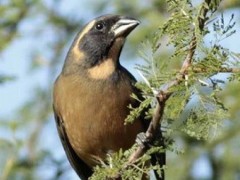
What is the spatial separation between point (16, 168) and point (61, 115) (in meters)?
1.22

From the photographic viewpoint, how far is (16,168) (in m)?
7.74

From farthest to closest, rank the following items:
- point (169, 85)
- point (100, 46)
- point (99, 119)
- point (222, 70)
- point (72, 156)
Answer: point (72, 156) < point (100, 46) < point (99, 119) < point (169, 85) < point (222, 70)

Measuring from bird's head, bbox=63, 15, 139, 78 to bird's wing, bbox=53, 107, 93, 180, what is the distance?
400 millimetres

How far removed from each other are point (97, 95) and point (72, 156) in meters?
0.84

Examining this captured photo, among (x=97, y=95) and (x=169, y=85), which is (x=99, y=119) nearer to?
(x=97, y=95)

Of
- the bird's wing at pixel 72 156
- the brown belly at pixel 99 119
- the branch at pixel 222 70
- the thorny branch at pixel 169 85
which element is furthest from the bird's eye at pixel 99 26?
the branch at pixel 222 70

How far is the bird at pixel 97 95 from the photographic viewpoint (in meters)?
6.29

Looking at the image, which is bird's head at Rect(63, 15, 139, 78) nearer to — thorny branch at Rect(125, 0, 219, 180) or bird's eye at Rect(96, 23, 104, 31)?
bird's eye at Rect(96, 23, 104, 31)

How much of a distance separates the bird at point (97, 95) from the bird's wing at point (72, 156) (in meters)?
0.01

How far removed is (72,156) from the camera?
7.04 meters

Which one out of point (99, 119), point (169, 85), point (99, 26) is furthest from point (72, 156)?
point (169, 85)

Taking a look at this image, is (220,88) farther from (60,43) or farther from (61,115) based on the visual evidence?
(60,43)

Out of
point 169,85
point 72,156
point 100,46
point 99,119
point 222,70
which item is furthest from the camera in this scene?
point 72,156

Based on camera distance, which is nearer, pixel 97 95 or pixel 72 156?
pixel 97 95
